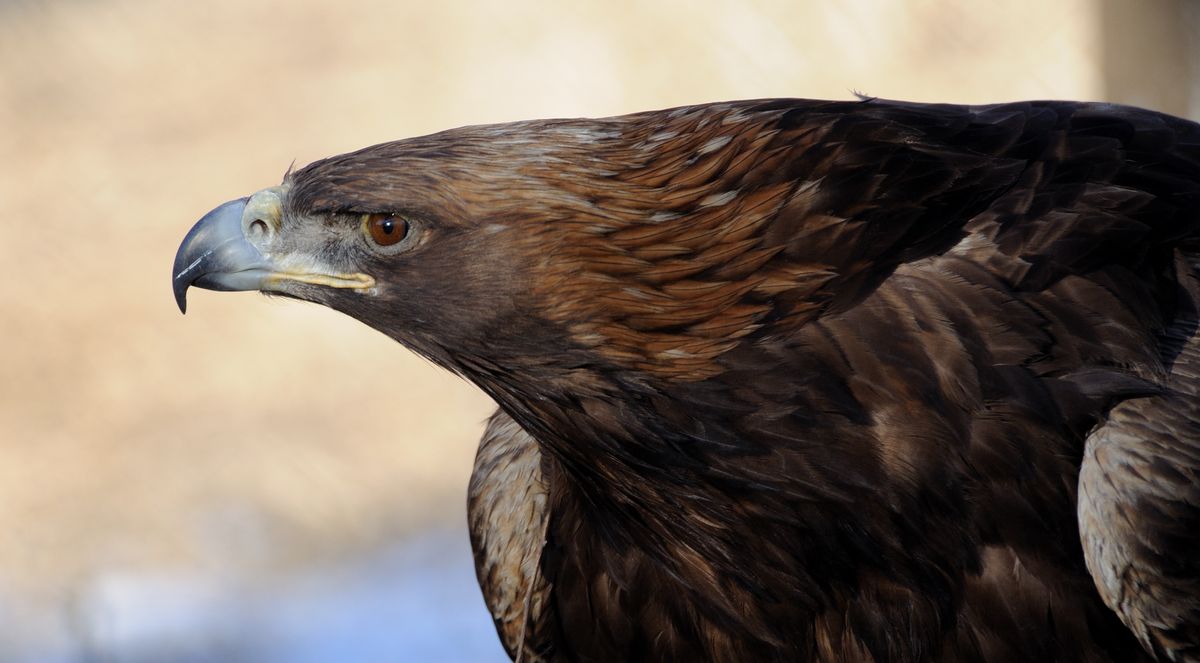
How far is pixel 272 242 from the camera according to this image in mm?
2420

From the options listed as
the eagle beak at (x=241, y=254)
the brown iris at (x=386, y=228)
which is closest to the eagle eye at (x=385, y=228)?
the brown iris at (x=386, y=228)

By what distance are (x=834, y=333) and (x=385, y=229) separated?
753mm

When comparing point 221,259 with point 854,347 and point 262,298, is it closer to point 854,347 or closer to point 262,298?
point 854,347

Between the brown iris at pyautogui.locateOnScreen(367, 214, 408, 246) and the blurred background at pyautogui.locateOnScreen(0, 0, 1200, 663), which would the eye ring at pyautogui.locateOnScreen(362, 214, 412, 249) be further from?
the blurred background at pyautogui.locateOnScreen(0, 0, 1200, 663)

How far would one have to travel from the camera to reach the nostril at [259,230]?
7.96 ft

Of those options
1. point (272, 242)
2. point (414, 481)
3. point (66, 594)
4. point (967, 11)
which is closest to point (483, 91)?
point (414, 481)

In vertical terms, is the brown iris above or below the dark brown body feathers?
above

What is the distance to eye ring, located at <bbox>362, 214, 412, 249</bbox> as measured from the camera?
90.8 inches

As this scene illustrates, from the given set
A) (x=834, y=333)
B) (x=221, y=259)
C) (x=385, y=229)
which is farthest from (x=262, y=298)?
(x=834, y=333)

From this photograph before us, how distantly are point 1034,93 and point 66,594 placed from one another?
4557mm

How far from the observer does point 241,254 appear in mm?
2420

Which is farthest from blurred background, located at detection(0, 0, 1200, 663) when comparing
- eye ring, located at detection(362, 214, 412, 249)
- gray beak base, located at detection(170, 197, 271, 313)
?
eye ring, located at detection(362, 214, 412, 249)

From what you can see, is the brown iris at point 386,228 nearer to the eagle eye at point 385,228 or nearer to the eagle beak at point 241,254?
the eagle eye at point 385,228

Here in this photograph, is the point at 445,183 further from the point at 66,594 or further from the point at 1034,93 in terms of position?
the point at 1034,93
